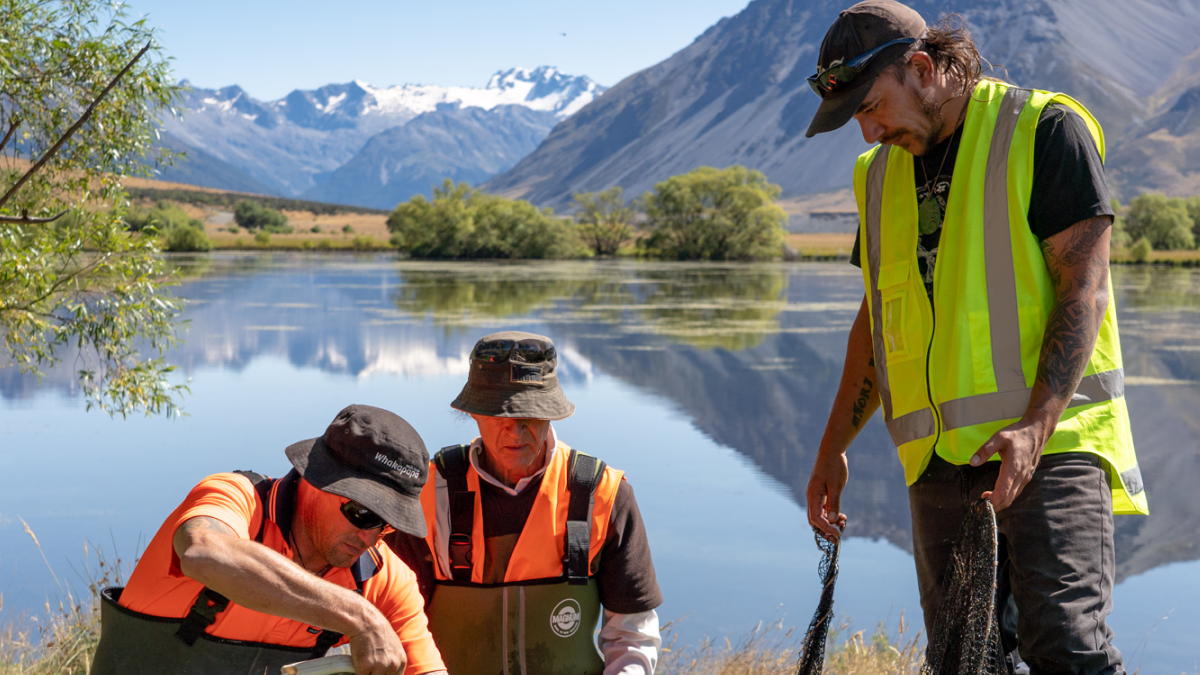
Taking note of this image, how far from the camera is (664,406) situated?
12281 mm

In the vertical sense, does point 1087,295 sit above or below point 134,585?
above

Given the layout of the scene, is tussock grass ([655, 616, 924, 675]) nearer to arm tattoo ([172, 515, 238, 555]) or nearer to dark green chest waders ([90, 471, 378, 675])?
dark green chest waders ([90, 471, 378, 675])

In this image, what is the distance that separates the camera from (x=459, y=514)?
246 centimetres

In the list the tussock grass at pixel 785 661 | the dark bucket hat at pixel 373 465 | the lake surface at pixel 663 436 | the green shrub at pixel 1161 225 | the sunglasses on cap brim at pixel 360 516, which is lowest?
the lake surface at pixel 663 436

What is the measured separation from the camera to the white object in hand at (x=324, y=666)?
1.68 meters

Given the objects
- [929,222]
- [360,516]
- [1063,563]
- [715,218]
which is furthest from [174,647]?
[715,218]

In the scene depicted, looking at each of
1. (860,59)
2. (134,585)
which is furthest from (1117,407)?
(134,585)

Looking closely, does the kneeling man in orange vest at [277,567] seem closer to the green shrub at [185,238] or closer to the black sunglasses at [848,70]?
the black sunglasses at [848,70]

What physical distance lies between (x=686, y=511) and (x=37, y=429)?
6.84 metres

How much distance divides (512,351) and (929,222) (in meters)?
1.04

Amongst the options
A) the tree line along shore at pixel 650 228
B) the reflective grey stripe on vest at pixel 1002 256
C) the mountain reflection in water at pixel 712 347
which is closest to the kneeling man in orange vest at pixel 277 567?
the reflective grey stripe on vest at pixel 1002 256

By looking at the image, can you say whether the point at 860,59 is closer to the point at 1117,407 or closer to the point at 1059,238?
the point at 1059,238

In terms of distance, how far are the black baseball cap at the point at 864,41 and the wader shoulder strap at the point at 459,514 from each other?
3.88 ft

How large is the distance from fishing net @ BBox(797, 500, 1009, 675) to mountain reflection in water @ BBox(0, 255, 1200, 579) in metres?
5.48
